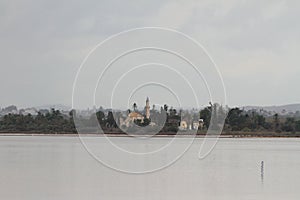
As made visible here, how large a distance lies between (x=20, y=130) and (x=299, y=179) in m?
55.8

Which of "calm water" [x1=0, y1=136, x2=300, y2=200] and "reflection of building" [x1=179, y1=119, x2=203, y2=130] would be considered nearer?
"calm water" [x1=0, y1=136, x2=300, y2=200]

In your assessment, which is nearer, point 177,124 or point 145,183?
point 145,183

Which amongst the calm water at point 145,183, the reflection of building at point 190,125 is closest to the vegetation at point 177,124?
the reflection of building at point 190,125

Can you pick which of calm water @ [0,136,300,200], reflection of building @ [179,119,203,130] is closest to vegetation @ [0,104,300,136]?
reflection of building @ [179,119,203,130]

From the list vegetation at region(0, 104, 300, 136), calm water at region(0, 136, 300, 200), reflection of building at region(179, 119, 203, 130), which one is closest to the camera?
calm water at region(0, 136, 300, 200)

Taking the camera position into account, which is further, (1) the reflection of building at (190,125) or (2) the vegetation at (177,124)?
(2) the vegetation at (177,124)

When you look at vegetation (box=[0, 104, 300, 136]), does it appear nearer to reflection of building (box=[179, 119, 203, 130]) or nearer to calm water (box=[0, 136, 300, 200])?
reflection of building (box=[179, 119, 203, 130])

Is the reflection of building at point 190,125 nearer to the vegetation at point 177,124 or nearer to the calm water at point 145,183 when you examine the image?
the vegetation at point 177,124

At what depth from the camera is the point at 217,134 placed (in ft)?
267

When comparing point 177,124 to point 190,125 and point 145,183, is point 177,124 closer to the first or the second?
point 190,125

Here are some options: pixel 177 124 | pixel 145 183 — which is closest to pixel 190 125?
pixel 177 124

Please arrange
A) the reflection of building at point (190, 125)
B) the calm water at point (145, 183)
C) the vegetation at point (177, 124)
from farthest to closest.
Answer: the vegetation at point (177, 124)
the reflection of building at point (190, 125)
the calm water at point (145, 183)

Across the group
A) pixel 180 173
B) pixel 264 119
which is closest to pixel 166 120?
pixel 264 119

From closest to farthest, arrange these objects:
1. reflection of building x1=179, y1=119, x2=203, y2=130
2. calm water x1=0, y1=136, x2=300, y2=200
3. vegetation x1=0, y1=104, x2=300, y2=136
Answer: calm water x1=0, y1=136, x2=300, y2=200
reflection of building x1=179, y1=119, x2=203, y2=130
vegetation x1=0, y1=104, x2=300, y2=136
